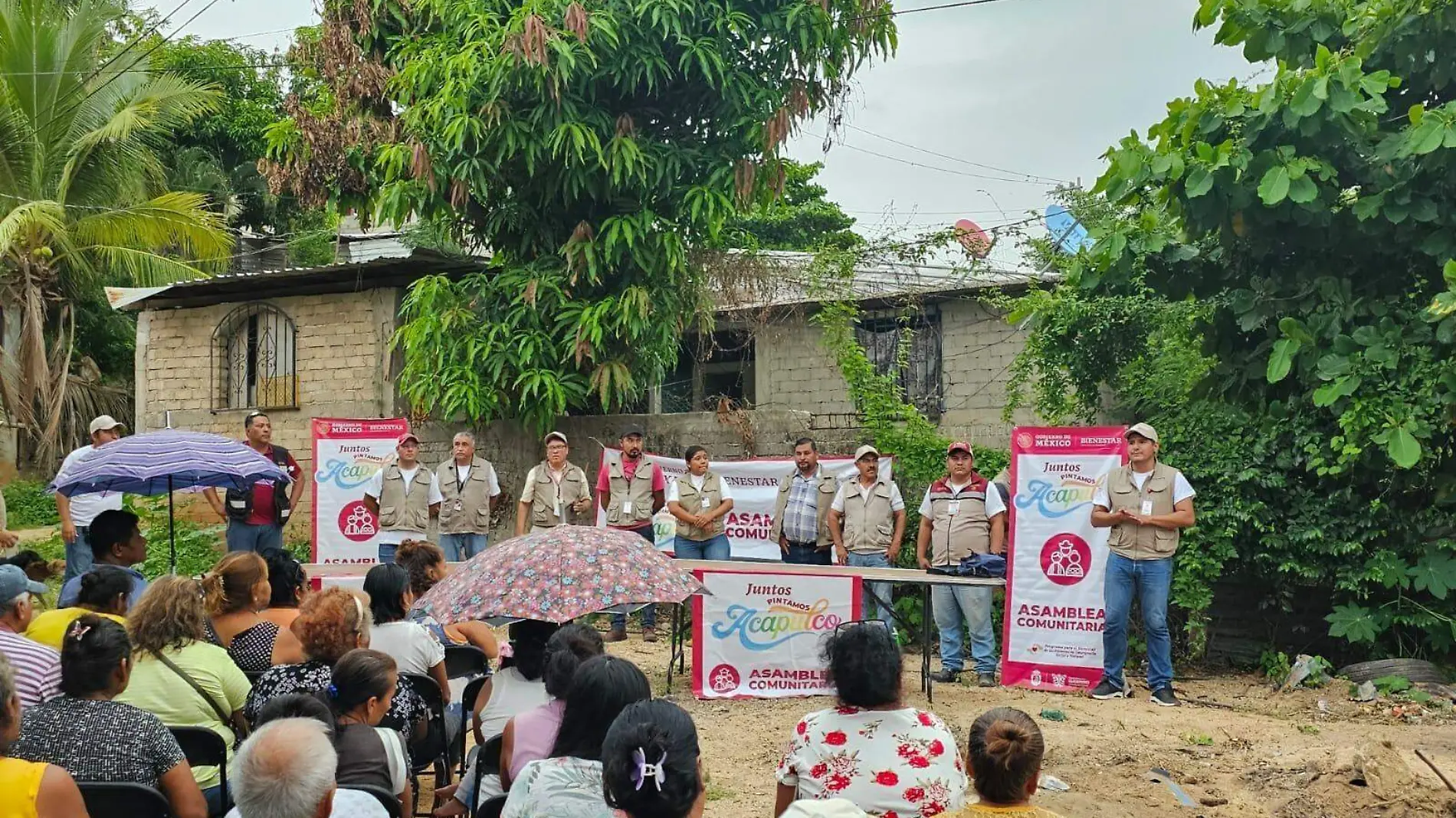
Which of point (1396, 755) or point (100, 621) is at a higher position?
point (100, 621)

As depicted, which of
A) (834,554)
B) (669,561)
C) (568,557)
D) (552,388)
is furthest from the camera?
(552,388)

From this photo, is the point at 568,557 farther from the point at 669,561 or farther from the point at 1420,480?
the point at 1420,480

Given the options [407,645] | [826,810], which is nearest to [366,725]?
[407,645]

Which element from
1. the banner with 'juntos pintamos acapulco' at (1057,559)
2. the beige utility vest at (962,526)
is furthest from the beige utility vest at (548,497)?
the banner with 'juntos pintamos acapulco' at (1057,559)

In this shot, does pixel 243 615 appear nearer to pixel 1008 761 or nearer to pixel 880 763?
pixel 880 763

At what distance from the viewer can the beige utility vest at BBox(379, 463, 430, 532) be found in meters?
10.8

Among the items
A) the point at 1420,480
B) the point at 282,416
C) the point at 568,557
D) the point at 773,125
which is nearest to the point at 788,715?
the point at 568,557

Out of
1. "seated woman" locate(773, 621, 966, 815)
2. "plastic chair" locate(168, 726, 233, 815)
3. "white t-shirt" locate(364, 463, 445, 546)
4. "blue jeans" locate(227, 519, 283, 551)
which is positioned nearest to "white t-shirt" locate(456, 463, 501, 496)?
"white t-shirt" locate(364, 463, 445, 546)

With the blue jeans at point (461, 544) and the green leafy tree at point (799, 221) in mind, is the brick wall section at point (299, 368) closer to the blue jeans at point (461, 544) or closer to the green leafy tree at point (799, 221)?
the blue jeans at point (461, 544)

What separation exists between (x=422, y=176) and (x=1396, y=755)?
9.56 m

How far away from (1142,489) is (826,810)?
225 inches

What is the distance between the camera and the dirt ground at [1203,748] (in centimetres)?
589

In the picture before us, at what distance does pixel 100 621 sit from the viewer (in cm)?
396

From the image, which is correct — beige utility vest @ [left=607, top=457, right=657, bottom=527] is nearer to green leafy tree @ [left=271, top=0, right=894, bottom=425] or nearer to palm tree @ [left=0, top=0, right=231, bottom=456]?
green leafy tree @ [left=271, top=0, right=894, bottom=425]
